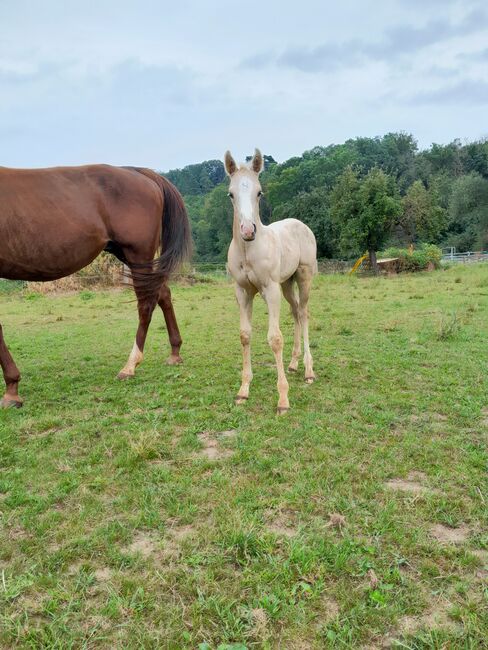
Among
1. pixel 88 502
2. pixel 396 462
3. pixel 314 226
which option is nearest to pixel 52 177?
pixel 88 502

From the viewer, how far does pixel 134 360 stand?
18.8 feet

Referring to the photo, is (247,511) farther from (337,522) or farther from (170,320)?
(170,320)

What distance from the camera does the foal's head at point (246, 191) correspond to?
13.0 ft

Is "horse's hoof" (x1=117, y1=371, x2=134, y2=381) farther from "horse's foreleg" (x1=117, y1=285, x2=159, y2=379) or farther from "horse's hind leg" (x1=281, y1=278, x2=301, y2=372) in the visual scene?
"horse's hind leg" (x1=281, y1=278, x2=301, y2=372)

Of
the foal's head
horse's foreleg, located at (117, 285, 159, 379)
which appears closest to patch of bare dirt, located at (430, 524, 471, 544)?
the foal's head

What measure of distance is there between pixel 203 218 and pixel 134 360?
253 ft

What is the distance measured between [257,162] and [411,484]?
3.14 meters

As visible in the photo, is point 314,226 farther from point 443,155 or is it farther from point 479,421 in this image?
point 479,421

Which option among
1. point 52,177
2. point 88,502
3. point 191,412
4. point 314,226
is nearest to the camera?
point 88,502

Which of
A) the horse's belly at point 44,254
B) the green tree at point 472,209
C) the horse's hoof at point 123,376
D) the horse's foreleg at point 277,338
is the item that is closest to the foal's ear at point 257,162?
the horse's foreleg at point 277,338

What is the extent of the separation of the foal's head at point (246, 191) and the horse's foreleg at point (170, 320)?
7.37 feet

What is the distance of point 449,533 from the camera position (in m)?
2.40

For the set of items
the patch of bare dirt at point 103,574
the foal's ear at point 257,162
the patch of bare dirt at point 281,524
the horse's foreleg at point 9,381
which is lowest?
the patch of bare dirt at point 281,524

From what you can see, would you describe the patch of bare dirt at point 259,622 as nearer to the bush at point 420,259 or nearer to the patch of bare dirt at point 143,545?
the patch of bare dirt at point 143,545
